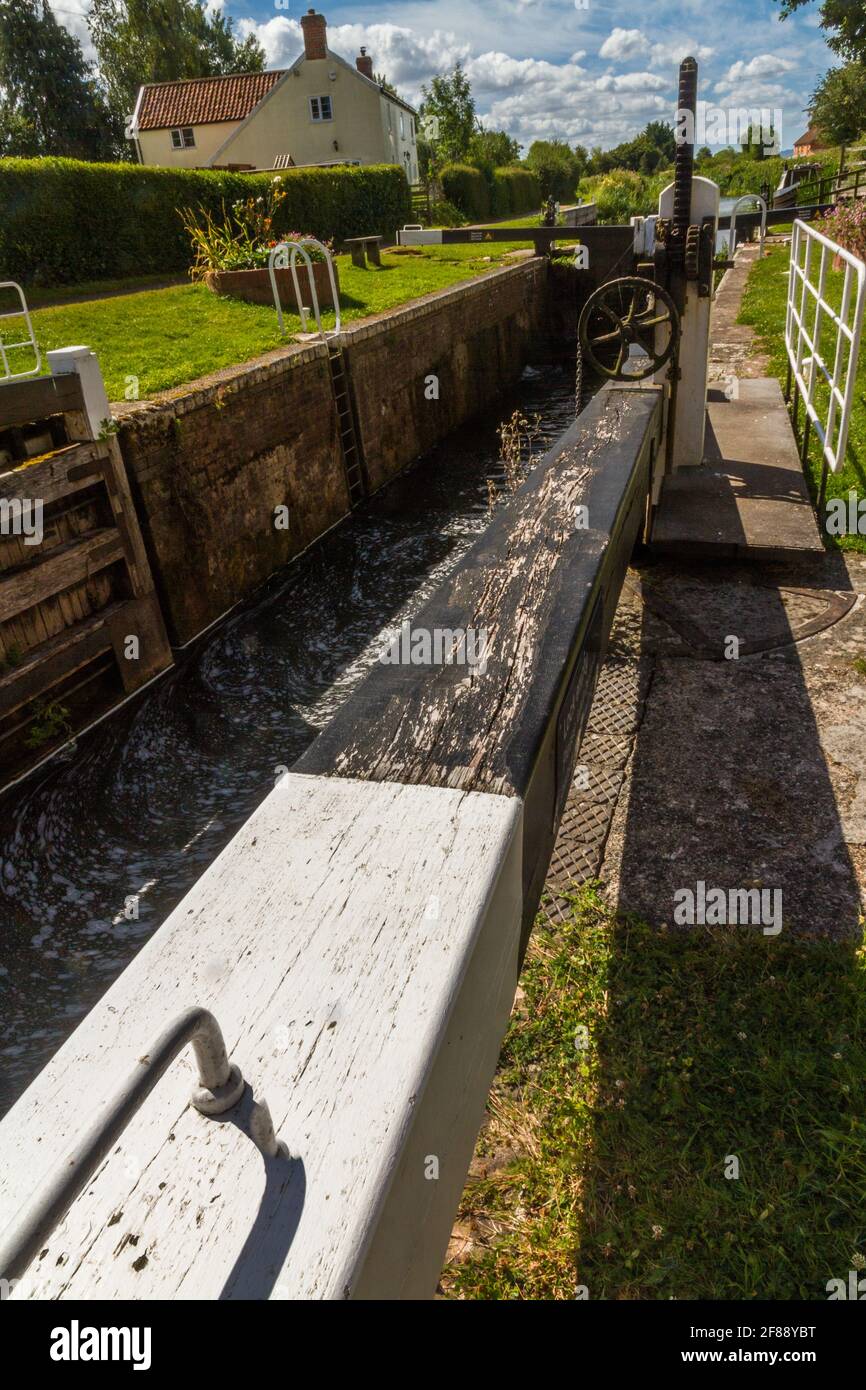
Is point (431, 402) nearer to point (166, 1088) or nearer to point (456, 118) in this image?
point (166, 1088)

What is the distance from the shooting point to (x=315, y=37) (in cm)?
3766

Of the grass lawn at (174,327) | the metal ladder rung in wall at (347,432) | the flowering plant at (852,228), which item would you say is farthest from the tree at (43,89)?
the flowering plant at (852,228)

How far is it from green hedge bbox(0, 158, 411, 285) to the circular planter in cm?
453

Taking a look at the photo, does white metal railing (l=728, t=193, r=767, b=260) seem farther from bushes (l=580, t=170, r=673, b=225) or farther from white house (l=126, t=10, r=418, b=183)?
white house (l=126, t=10, r=418, b=183)

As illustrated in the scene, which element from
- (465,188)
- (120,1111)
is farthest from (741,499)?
(465,188)

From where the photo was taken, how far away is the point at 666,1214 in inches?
89.0

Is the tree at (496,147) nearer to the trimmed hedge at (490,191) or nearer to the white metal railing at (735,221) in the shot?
the trimmed hedge at (490,191)

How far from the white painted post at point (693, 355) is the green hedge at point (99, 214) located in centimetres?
1524

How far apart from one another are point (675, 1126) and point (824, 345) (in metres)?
11.4

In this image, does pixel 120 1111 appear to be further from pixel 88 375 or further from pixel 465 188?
pixel 465 188

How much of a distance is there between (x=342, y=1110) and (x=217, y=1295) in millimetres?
232

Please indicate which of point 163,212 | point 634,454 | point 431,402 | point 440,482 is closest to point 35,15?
point 163,212

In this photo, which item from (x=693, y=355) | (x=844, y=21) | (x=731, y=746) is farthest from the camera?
(x=844, y=21)

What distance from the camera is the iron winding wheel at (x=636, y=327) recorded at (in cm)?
565
